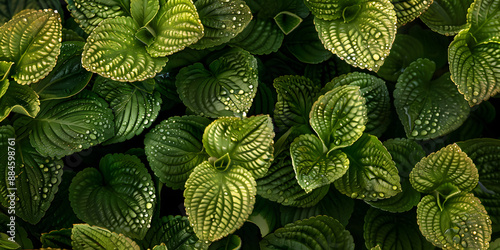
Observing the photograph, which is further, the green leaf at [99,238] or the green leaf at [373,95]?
the green leaf at [373,95]

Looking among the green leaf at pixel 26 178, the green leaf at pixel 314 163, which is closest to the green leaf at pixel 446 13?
the green leaf at pixel 314 163

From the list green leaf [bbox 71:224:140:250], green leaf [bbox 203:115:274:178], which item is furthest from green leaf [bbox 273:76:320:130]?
green leaf [bbox 71:224:140:250]

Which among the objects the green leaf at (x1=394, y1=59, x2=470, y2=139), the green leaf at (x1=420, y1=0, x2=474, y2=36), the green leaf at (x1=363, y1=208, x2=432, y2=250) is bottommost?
the green leaf at (x1=363, y1=208, x2=432, y2=250)

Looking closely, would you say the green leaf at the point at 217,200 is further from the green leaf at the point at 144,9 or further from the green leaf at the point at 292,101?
the green leaf at the point at 144,9

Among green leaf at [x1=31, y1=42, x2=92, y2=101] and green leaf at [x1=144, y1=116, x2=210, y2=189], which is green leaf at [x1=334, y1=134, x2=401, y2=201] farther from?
green leaf at [x1=31, y1=42, x2=92, y2=101]

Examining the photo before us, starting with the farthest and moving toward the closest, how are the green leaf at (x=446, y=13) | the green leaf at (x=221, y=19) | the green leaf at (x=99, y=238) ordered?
Result: the green leaf at (x=446, y=13)
the green leaf at (x=221, y=19)
the green leaf at (x=99, y=238)

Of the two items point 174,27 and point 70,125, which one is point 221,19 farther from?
point 70,125
